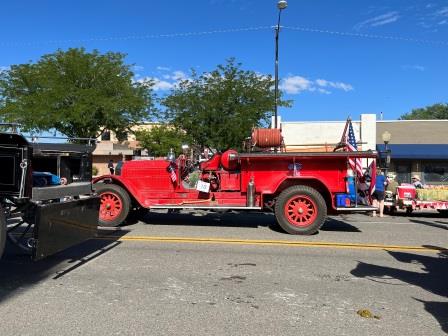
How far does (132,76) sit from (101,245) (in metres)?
23.6

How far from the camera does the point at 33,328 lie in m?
4.29

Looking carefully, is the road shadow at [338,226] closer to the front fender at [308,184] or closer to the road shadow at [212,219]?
the front fender at [308,184]

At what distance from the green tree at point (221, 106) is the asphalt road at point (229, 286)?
16.2m

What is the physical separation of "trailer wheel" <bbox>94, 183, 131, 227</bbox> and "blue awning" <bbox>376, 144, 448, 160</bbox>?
21.4 m

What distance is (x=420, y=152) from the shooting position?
28750mm

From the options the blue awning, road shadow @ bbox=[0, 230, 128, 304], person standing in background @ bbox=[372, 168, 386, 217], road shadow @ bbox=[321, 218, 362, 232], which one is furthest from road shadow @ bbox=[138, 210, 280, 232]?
the blue awning

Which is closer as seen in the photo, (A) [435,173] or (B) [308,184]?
(B) [308,184]

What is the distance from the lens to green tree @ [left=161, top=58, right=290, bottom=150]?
83.6 ft

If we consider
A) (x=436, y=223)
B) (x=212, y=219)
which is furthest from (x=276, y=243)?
(x=436, y=223)

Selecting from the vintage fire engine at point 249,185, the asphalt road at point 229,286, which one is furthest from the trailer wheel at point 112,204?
the asphalt road at point 229,286

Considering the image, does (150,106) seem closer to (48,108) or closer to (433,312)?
(48,108)

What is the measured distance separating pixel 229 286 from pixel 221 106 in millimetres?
20759

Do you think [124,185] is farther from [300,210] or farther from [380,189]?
[380,189]

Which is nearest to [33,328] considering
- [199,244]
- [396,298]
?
[396,298]
